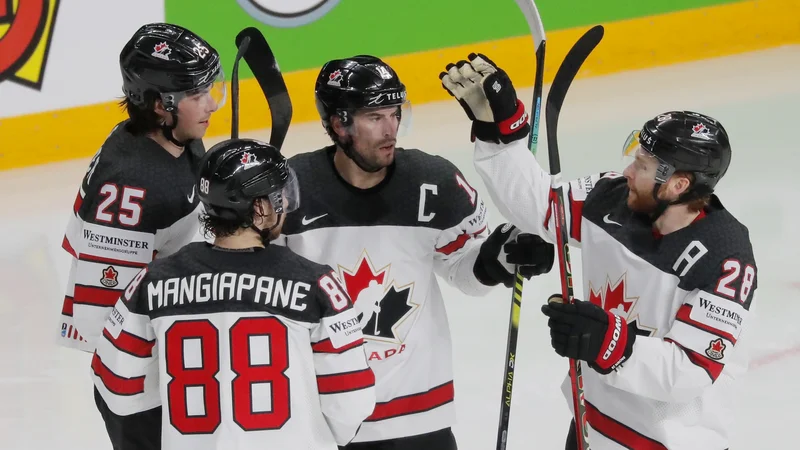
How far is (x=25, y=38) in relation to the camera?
6.32 m

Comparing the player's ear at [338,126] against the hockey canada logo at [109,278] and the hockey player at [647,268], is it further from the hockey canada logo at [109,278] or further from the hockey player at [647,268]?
the hockey canada logo at [109,278]

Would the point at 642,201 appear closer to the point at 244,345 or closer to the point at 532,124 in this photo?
the point at 532,124

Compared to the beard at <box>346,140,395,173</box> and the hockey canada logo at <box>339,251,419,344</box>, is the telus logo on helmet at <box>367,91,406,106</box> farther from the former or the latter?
the hockey canada logo at <box>339,251,419,344</box>

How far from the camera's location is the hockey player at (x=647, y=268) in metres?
2.43

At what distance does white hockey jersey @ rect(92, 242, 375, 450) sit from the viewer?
87.5 inches

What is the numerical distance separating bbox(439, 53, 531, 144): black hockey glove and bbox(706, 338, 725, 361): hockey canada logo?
63 centimetres

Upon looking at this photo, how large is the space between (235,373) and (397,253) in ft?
2.19

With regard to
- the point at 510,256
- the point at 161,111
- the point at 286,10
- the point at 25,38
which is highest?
the point at 286,10

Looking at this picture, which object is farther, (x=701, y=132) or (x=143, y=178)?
(x=143, y=178)

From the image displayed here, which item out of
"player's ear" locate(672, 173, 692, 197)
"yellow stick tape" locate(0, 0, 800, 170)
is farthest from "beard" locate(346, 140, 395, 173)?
"yellow stick tape" locate(0, 0, 800, 170)

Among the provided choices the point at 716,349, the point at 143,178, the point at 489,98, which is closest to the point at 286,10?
the point at 143,178

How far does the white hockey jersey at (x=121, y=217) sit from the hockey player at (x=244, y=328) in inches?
14.8

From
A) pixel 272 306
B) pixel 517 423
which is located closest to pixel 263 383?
pixel 272 306

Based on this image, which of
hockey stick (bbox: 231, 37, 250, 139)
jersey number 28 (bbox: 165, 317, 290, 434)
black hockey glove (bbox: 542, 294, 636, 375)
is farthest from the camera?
hockey stick (bbox: 231, 37, 250, 139)
